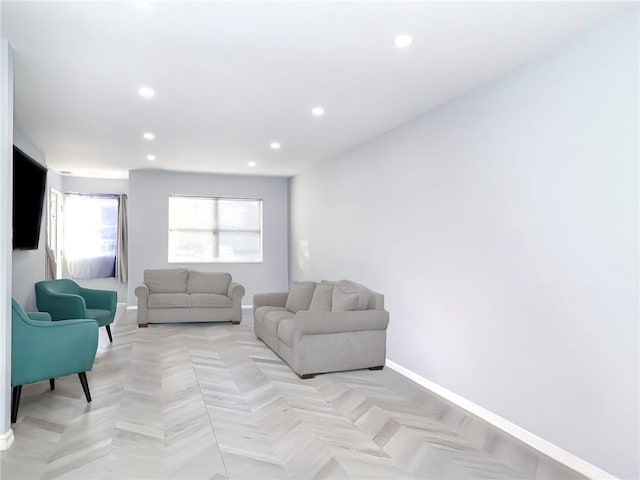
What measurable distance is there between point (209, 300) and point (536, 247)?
17.1ft

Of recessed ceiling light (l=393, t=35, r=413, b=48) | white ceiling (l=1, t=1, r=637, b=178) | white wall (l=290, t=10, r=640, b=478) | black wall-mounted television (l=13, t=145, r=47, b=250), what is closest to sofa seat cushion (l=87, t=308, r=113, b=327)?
black wall-mounted television (l=13, t=145, r=47, b=250)

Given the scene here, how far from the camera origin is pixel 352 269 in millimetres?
5934

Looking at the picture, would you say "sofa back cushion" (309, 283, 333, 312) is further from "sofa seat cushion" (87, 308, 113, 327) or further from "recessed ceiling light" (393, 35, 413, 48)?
"recessed ceiling light" (393, 35, 413, 48)

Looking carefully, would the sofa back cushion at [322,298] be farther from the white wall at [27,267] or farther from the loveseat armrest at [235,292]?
the white wall at [27,267]

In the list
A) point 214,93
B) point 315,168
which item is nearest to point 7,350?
point 214,93

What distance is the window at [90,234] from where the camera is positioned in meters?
8.92

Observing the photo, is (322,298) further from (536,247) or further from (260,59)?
(260,59)

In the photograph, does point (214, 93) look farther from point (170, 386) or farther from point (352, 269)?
point (352, 269)

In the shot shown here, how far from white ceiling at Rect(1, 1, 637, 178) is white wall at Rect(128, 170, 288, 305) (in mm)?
3028

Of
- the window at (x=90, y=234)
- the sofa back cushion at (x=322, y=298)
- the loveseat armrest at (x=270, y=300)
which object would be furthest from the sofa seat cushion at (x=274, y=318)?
the window at (x=90, y=234)

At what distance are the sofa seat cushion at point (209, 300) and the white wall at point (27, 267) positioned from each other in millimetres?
2104

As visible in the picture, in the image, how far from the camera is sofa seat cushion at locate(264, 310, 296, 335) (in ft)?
17.0

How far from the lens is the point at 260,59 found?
3076 millimetres

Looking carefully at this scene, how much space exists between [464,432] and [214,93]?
3.20 meters
